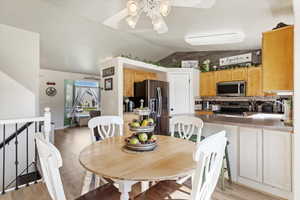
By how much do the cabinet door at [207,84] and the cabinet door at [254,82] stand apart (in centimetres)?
89

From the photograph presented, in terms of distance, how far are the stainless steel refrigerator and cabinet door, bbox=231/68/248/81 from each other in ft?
5.83

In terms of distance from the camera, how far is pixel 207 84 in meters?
4.84

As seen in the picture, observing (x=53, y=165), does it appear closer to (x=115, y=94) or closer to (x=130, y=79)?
(x=115, y=94)

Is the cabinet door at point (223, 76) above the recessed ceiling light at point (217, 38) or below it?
below

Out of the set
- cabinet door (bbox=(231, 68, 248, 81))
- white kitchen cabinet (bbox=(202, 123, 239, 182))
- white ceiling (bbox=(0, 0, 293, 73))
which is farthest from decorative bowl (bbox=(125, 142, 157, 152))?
cabinet door (bbox=(231, 68, 248, 81))

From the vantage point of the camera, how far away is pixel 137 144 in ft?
4.32

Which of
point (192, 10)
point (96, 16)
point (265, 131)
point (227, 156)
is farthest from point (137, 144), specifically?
point (96, 16)

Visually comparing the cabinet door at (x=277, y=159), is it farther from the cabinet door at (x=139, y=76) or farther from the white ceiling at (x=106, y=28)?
the cabinet door at (x=139, y=76)

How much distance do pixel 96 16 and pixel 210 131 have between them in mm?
3025

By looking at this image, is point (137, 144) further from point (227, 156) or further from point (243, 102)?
point (243, 102)

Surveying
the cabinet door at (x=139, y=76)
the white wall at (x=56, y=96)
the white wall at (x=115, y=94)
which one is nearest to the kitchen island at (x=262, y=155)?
the white wall at (x=115, y=94)

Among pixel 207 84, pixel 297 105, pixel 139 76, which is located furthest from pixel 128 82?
pixel 297 105

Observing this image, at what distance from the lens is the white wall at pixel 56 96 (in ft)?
22.2

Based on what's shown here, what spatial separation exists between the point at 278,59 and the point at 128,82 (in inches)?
125
